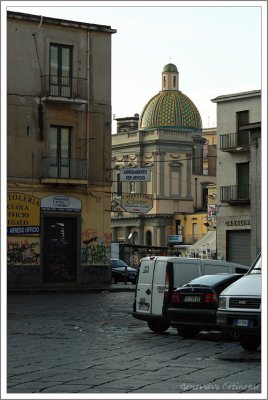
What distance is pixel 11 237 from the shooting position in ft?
137

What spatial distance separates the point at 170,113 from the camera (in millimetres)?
92625

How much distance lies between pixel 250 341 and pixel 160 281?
3.96m

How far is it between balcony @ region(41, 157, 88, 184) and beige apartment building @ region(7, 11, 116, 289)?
44 mm

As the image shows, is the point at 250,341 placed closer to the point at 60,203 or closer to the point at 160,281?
the point at 160,281

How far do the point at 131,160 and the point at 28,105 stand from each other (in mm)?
47821

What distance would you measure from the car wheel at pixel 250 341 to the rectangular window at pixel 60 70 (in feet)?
90.9

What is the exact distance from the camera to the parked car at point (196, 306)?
18.7 meters

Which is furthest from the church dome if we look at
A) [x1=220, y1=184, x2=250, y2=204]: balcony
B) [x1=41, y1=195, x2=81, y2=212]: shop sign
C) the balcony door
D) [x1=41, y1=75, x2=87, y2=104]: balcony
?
[x1=41, y1=195, x2=81, y2=212]: shop sign

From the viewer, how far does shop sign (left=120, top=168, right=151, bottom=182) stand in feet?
144

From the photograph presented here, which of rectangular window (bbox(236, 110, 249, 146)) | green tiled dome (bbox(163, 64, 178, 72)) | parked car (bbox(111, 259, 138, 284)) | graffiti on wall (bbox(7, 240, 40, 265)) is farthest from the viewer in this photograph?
green tiled dome (bbox(163, 64, 178, 72))

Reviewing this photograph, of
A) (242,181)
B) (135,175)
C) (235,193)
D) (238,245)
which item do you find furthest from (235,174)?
(135,175)

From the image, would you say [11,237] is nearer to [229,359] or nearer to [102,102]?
[102,102]

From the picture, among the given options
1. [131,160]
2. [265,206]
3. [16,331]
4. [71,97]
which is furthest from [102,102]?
[131,160]

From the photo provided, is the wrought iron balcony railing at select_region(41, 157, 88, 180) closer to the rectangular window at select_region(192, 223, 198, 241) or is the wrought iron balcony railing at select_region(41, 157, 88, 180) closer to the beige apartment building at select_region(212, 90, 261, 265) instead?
the beige apartment building at select_region(212, 90, 261, 265)
